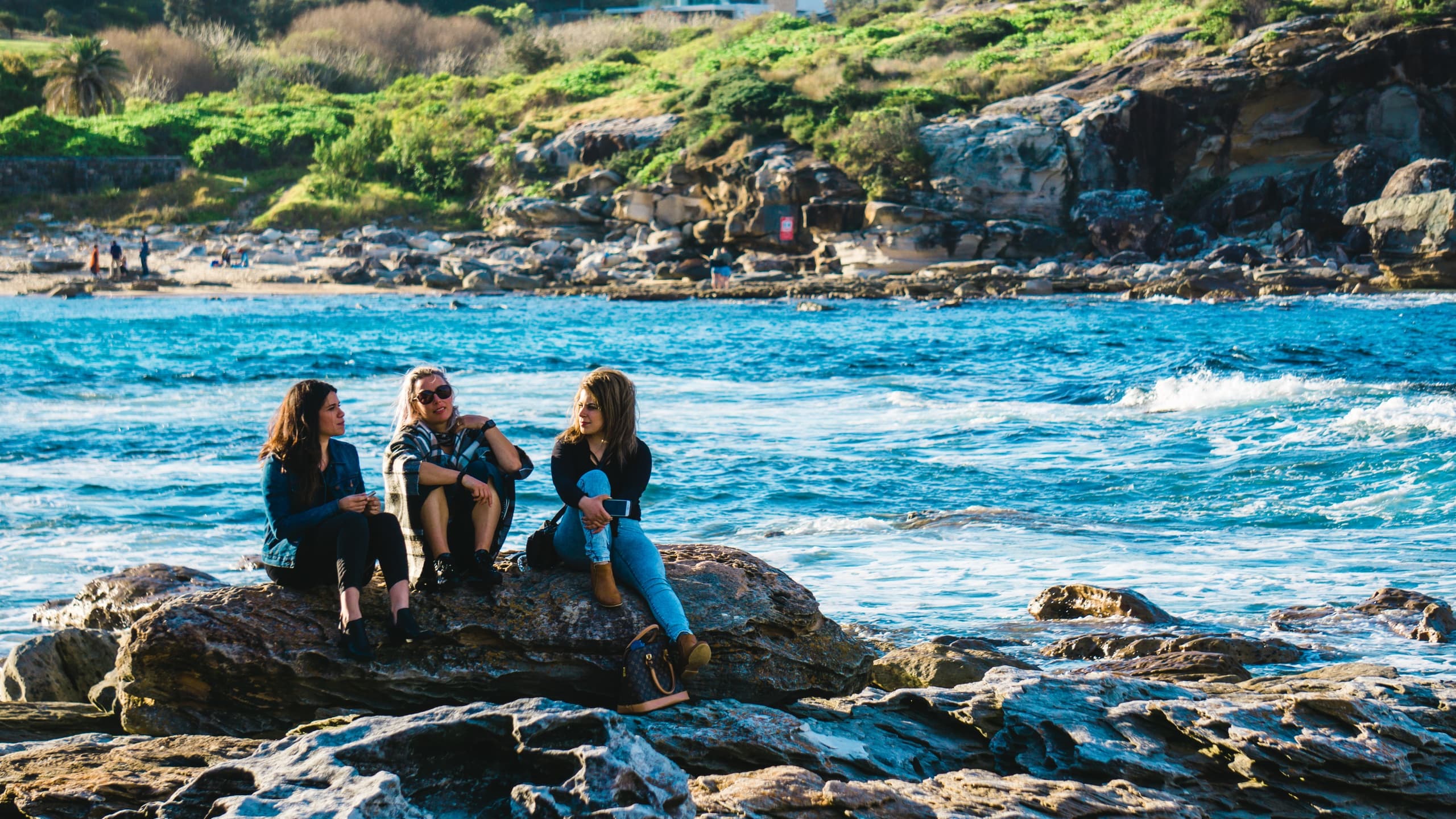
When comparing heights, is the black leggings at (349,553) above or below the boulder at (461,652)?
above

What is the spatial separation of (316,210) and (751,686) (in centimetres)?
5198

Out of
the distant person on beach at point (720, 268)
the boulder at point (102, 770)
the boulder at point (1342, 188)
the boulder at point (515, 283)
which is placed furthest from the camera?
the boulder at point (515, 283)

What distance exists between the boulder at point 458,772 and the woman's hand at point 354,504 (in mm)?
→ 1046

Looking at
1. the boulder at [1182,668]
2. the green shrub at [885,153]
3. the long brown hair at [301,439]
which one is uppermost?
the green shrub at [885,153]

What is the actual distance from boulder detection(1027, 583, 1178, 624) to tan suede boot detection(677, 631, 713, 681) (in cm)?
362

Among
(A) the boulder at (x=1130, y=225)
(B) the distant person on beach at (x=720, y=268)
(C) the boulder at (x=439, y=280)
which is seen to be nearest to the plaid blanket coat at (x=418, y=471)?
(B) the distant person on beach at (x=720, y=268)

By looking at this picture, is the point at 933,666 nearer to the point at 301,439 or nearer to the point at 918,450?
the point at 301,439

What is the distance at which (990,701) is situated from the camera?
4.11 meters

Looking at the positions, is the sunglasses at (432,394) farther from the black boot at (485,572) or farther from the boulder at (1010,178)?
the boulder at (1010,178)

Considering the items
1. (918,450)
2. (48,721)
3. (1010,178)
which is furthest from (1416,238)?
(48,721)

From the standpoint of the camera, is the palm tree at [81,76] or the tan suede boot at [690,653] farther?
the palm tree at [81,76]

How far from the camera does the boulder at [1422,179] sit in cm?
3562

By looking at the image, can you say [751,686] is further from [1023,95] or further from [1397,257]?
[1023,95]

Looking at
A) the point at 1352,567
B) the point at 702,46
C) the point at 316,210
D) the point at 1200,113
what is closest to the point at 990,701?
the point at 1352,567
